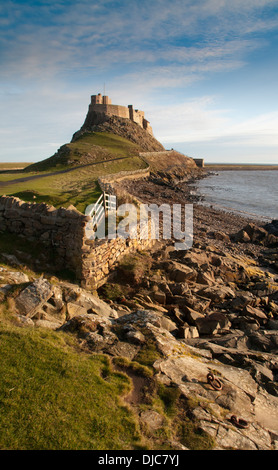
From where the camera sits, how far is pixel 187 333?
33.0 ft

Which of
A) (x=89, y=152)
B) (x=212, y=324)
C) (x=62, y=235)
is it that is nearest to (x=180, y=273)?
(x=212, y=324)

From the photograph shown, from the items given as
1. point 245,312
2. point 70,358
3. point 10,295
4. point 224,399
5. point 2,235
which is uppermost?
point 2,235

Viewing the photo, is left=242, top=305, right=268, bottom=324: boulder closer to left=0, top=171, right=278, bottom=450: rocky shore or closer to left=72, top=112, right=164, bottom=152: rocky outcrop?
left=0, top=171, right=278, bottom=450: rocky shore

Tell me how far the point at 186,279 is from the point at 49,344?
928 cm

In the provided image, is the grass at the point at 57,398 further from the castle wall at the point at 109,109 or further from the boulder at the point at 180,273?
the castle wall at the point at 109,109

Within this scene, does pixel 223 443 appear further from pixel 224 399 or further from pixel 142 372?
pixel 142 372

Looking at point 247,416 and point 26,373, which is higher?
point 26,373

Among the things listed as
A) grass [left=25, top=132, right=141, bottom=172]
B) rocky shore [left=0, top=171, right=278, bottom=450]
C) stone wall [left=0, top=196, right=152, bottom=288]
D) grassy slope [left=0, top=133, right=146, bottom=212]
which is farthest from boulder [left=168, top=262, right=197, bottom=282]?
grass [left=25, top=132, right=141, bottom=172]

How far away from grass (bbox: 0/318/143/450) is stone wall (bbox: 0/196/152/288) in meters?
4.90

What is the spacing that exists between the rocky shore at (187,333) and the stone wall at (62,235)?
107 cm

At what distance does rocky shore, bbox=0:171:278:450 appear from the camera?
5.89 m

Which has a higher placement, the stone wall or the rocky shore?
the stone wall

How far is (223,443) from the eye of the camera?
17.0 ft

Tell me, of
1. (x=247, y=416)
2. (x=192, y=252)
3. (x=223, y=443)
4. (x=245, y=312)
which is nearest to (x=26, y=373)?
(x=223, y=443)
